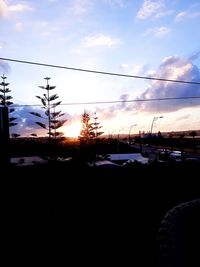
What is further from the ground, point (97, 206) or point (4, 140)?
point (4, 140)

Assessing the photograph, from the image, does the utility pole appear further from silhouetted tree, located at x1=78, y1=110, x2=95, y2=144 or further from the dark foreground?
silhouetted tree, located at x1=78, y1=110, x2=95, y2=144

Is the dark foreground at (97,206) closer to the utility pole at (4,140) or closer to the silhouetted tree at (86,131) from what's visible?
the utility pole at (4,140)

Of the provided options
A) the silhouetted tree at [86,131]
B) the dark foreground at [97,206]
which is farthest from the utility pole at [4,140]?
the silhouetted tree at [86,131]

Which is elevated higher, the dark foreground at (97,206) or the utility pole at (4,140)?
the utility pole at (4,140)

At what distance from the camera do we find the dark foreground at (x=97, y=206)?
5.33 m

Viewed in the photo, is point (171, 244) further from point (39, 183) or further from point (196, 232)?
point (39, 183)

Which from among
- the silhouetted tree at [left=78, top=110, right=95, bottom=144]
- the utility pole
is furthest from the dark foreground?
the silhouetted tree at [left=78, top=110, right=95, bottom=144]

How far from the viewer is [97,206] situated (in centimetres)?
666

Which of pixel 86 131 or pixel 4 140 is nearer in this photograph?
pixel 4 140

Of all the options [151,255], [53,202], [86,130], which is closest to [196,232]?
[151,255]

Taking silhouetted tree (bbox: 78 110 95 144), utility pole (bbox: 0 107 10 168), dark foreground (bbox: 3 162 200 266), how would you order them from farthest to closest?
silhouetted tree (bbox: 78 110 95 144) → utility pole (bbox: 0 107 10 168) → dark foreground (bbox: 3 162 200 266)

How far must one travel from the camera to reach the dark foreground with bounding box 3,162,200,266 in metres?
5.33

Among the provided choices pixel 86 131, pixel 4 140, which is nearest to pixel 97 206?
pixel 4 140

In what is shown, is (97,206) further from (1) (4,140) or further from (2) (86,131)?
(2) (86,131)
